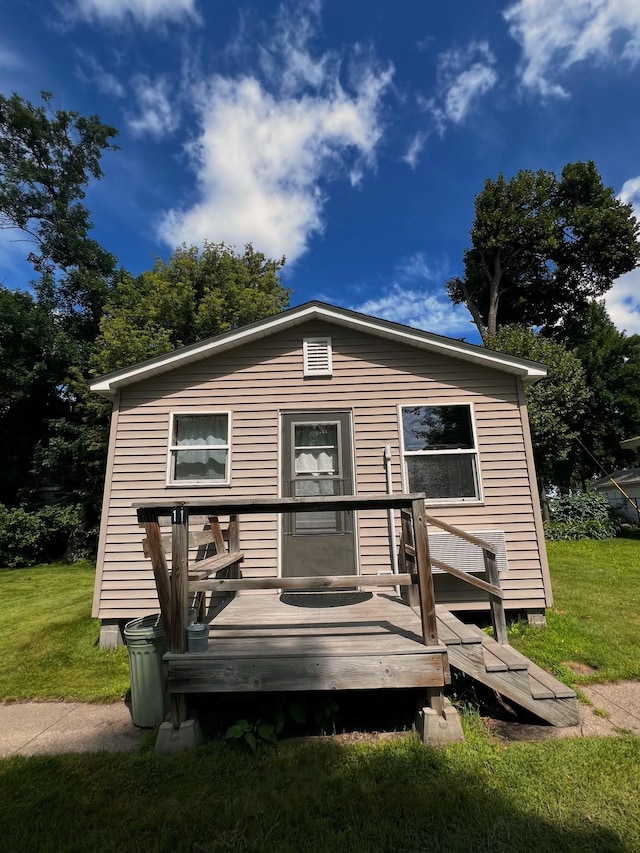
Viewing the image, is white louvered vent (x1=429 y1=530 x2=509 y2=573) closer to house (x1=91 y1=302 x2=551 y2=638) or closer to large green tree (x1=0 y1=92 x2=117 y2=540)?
house (x1=91 y1=302 x2=551 y2=638)

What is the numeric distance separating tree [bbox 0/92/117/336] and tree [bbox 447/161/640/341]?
59.0ft

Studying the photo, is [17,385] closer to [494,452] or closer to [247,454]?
[247,454]

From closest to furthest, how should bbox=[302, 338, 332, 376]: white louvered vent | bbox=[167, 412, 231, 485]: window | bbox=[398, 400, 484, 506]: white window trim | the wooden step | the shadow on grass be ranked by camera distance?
the shadow on grass < the wooden step < bbox=[398, 400, 484, 506]: white window trim < bbox=[167, 412, 231, 485]: window < bbox=[302, 338, 332, 376]: white louvered vent

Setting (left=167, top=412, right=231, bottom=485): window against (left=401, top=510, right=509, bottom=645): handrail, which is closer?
(left=401, top=510, right=509, bottom=645): handrail

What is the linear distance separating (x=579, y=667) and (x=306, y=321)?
541 centimetres

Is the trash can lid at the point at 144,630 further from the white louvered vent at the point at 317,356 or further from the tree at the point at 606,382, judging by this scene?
the tree at the point at 606,382

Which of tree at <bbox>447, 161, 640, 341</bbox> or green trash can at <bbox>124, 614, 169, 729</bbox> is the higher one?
tree at <bbox>447, 161, 640, 341</bbox>

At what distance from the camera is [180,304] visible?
15.5 m

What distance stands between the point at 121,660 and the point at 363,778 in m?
3.66

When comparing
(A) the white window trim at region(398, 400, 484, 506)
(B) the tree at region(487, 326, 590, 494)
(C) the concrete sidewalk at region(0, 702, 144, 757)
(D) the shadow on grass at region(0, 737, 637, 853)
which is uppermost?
(B) the tree at region(487, 326, 590, 494)

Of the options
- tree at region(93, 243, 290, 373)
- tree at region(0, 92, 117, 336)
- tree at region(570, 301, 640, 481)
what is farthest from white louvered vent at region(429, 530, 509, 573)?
tree at region(570, 301, 640, 481)

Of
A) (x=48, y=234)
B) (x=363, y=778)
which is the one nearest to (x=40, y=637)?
(x=363, y=778)

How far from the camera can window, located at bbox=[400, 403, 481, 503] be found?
579 centimetres

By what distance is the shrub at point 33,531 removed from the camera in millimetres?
12914
